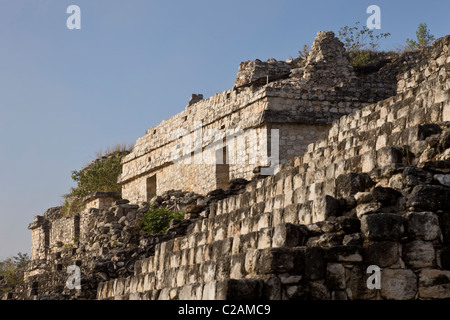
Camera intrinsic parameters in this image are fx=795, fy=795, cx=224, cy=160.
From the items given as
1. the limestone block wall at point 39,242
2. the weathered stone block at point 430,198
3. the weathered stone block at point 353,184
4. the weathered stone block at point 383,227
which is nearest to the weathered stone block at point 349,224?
the weathered stone block at point 383,227

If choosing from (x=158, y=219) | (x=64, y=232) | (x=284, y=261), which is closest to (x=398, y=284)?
(x=284, y=261)

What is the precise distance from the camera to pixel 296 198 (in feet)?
30.6

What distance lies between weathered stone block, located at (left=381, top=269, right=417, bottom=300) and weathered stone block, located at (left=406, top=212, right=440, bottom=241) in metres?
0.36

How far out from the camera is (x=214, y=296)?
24.0ft

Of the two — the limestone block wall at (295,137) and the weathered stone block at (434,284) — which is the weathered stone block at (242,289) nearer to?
the weathered stone block at (434,284)

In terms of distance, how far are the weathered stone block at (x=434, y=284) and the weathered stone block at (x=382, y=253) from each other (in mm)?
297

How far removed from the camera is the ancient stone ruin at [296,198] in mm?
7316

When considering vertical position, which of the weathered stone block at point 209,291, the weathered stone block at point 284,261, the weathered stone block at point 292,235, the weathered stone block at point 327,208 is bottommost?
the weathered stone block at point 209,291

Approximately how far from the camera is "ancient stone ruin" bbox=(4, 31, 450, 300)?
7.32 meters

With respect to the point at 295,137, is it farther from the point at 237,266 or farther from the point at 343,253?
the point at 343,253

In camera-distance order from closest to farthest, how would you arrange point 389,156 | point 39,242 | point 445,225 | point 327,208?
point 445,225 < point 327,208 < point 389,156 < point 39,242

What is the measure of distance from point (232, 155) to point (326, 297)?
9.50 metres

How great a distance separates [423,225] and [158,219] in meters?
9.05

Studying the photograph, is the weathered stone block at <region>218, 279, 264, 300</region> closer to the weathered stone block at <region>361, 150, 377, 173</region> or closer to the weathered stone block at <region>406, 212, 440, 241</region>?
the weathered stone block at <region>406, 212, 440, 241</region>
